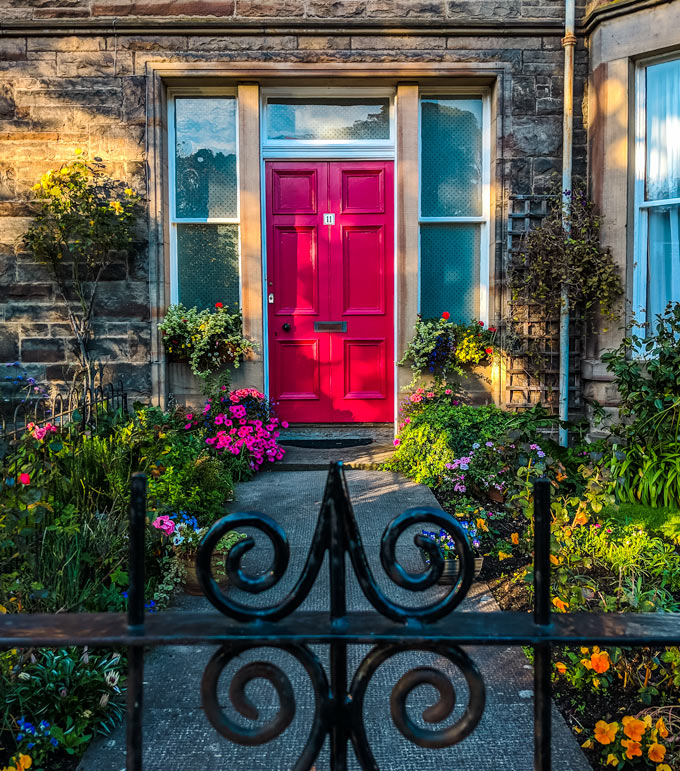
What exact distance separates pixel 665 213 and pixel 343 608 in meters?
6.02

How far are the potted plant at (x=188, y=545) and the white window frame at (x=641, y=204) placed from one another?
425 cm

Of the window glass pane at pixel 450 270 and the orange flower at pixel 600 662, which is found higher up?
the window glass pane at pixel 450 270

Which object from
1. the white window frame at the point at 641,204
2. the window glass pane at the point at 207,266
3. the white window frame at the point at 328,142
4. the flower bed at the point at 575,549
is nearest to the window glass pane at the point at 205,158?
the window glass pane at the point at 207,266

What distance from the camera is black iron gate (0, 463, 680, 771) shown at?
1064 mm

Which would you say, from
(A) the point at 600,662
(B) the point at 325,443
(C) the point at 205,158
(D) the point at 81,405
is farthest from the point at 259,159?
(A) the point at 600,662

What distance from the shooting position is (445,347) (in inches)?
253

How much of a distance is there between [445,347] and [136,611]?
18.1 feet

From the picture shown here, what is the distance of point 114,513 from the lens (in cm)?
364

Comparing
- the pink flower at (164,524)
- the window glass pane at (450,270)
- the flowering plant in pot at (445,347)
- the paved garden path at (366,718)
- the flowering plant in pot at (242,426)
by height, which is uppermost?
the window glass pane at (450,270)

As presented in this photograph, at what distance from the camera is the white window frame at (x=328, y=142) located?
264 inches

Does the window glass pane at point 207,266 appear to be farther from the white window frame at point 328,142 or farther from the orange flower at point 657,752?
the orange flower at point 657,752

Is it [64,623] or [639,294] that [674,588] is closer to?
[64,623]

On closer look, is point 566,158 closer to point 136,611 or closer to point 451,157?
point 451,157

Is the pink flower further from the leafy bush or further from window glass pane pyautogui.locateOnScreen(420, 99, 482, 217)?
window glass pane pyautogui.locateOnScreen(420, 99, 482, 217)
